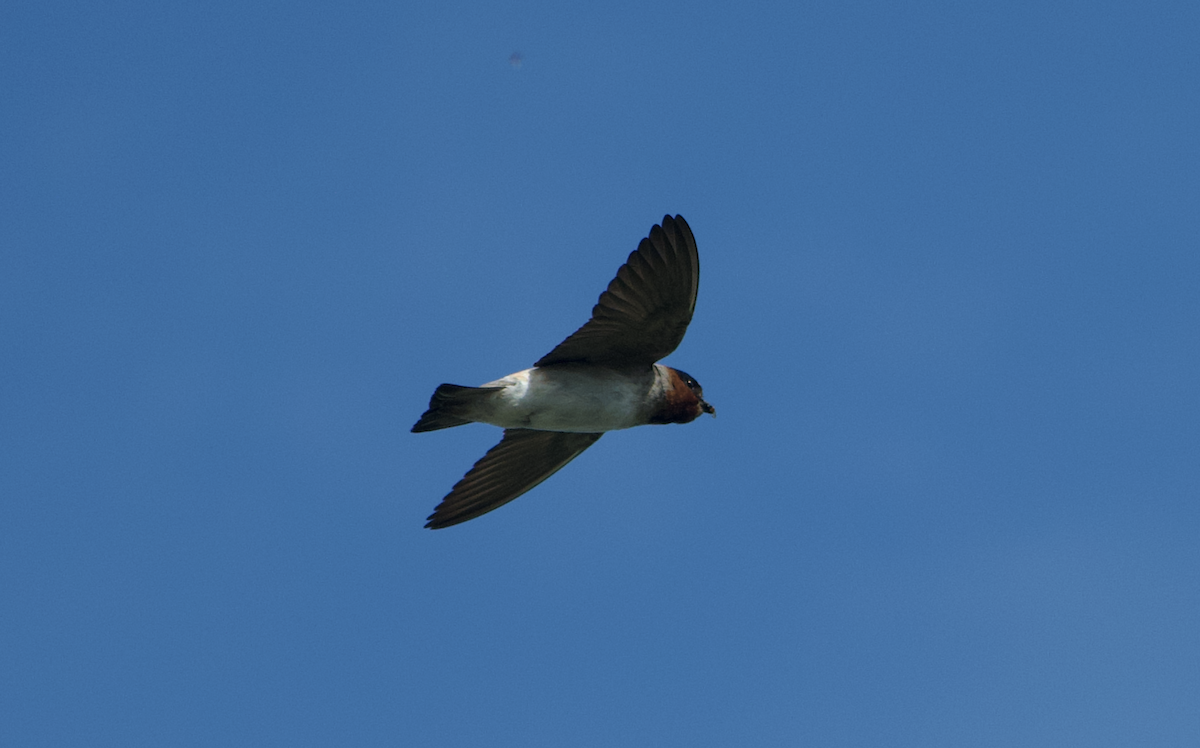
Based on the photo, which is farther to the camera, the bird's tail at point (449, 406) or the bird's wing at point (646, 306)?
the bird's tail at point (449, 406)

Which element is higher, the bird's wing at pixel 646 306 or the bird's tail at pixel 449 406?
the bird's wing at pixel 646 306

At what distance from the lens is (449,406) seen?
31.8 feet

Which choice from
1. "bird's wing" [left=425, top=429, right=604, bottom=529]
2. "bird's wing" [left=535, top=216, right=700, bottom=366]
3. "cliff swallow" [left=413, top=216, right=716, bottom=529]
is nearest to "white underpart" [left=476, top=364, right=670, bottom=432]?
"cliff swallow" [left=413, top=216, right=716, bottom=529]

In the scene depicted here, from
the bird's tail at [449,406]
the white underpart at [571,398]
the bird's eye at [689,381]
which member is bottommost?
the bird's tail at [449,406]

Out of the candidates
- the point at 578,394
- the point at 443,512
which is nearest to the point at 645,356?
the point at 578,394

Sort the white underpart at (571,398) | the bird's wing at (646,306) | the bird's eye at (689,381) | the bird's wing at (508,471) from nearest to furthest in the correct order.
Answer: the bird's wing at (646,306) → the white underpart at (571,398) → the bird's eye at (689,381) → the bird's wing at (508,471)

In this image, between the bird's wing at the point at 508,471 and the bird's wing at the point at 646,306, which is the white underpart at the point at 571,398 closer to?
the bird's wing at the point at 646,306

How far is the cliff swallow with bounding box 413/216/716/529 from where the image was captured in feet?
31.1

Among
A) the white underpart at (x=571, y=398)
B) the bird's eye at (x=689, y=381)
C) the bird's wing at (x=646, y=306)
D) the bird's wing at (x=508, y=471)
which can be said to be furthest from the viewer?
the bird's wing at (x=508, y=471)

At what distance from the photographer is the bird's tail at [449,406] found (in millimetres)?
9625

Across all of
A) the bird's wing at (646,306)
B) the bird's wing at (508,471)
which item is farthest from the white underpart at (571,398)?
the bird's wing at (508,471)

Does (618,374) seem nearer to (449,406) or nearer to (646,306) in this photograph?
(646,306)

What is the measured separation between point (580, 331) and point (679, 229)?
35.1 inches

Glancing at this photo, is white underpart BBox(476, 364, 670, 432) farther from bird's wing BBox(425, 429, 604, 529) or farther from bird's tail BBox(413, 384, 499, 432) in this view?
bird's wing BBox(425, 429, 604, 529)
